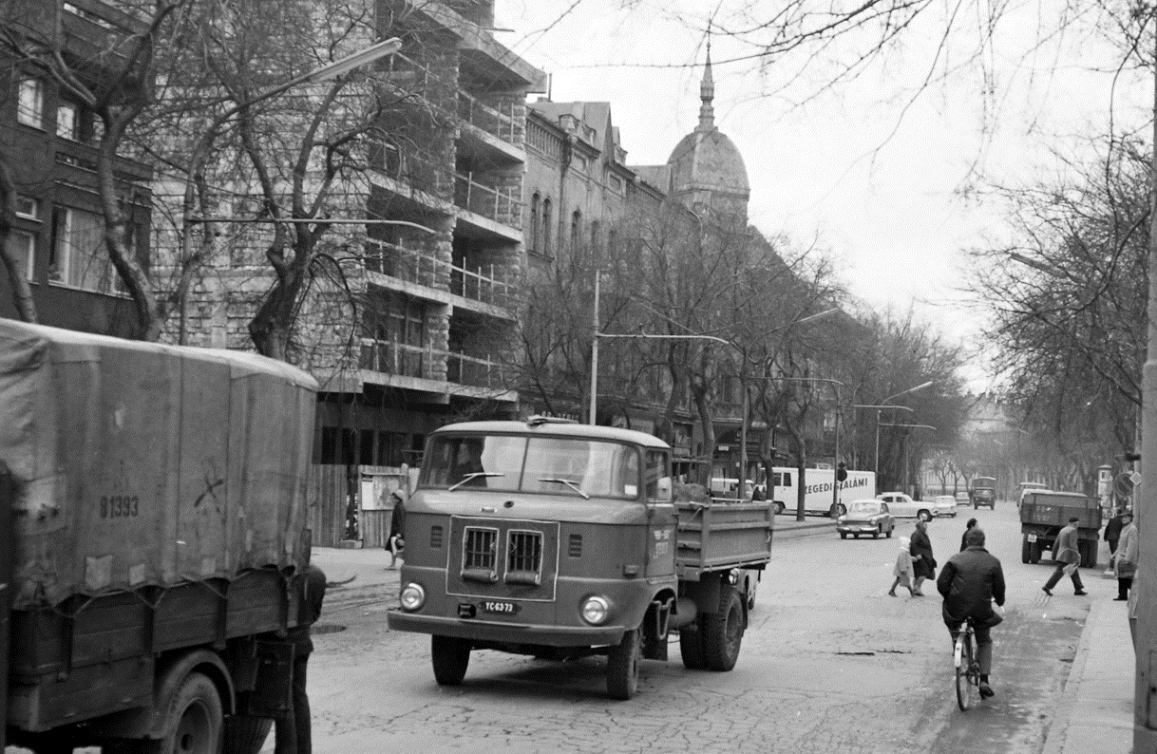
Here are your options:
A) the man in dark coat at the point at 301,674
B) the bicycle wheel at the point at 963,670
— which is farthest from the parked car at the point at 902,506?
the man in dark coat at the point at 301,674

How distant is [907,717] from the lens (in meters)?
13.8

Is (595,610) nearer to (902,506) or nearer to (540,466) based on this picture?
(540,466)

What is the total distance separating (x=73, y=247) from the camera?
1293 inches

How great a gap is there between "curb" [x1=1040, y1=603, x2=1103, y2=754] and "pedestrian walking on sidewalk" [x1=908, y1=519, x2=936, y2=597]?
5036 mm

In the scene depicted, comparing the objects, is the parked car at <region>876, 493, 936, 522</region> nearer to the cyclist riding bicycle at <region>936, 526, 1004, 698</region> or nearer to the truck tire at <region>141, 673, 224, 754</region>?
the cyclist riding bicycle at <region>936, 526, 1004, 698</region>

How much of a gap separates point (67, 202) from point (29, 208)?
1206mm

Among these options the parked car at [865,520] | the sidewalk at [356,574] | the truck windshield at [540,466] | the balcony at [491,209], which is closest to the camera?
the truck windshield at [540,466]

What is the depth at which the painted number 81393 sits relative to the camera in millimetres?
7450

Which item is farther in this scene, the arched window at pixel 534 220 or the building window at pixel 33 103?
the arched window at pixel 534 220

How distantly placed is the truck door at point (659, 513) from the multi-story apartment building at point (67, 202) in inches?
612

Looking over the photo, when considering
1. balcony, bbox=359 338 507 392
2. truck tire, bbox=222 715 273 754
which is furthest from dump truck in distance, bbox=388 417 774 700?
balcony, bbox=359 338 507 392

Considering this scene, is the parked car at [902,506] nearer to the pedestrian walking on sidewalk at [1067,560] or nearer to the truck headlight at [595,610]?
the pedestrian walking on sidewalk at [1067,560]

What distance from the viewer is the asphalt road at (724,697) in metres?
12.0

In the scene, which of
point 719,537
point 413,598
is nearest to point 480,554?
point 413,598
